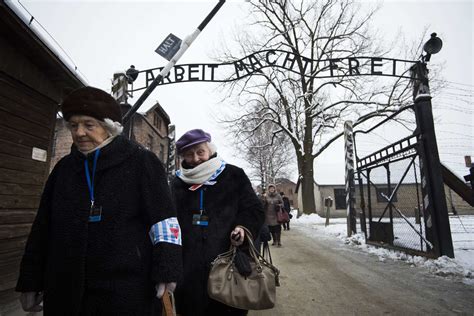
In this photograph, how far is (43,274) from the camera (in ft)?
5.08

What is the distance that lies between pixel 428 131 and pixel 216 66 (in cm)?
503

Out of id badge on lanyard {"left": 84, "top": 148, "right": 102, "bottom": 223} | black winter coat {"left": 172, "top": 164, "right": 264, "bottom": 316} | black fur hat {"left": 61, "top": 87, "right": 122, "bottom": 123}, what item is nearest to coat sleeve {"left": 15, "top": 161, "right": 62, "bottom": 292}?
id badge on lanyard {"left": 84, "top": 148, "right": 102, "bottom": 223}

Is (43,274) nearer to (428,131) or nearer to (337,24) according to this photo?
(428,131)

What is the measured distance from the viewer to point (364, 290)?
4113 millimetres

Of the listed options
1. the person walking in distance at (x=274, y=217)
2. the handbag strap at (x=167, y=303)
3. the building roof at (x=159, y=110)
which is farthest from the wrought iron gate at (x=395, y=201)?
the building roof at (x=159, y=110)

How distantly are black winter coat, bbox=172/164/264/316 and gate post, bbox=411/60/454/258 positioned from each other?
16.2 feet

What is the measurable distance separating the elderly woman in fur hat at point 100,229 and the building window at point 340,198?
29.8 m

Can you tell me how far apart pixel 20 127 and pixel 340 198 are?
29249 millimetres

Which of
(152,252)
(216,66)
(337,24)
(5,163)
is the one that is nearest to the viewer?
(152,252)

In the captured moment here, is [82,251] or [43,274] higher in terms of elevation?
[82,251]

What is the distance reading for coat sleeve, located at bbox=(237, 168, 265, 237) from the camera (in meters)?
2.24

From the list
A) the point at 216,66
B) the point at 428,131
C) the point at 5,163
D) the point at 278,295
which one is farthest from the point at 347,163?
the point at 5,163

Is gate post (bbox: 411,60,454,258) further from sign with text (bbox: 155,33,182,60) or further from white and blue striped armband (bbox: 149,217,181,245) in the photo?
white and blue striped armband (bbox: 149,217,181,245)

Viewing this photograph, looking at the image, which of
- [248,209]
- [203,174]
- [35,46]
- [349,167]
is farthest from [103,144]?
[349,167]
